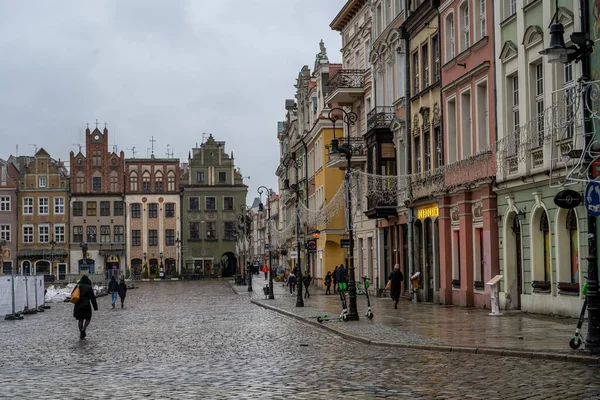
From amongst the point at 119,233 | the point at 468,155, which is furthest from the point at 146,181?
the point at 468,155

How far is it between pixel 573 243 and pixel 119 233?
88.6 meters

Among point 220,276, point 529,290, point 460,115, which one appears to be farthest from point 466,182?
point 220,276

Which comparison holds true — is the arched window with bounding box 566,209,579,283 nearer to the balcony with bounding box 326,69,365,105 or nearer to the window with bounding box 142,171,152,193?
the balcony with bounding box 326,69,365,105

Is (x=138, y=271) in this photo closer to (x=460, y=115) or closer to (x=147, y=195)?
(x=147, y=195)

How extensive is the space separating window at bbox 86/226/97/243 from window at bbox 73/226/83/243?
79 cm

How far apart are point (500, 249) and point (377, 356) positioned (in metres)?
13.4

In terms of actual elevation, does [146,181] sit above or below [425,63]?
above

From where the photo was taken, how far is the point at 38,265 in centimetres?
10562

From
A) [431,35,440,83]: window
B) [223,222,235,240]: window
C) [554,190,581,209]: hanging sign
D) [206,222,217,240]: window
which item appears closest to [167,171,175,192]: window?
[206,222,217,240]: window

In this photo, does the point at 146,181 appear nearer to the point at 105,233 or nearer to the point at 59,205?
the point at 105,233

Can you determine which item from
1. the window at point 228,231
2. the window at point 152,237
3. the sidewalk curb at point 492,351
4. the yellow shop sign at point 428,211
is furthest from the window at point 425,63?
the window at point 152,237

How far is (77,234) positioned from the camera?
107625mm

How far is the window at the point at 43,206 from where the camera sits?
106375mm

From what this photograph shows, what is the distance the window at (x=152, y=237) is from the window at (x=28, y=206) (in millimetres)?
13475
